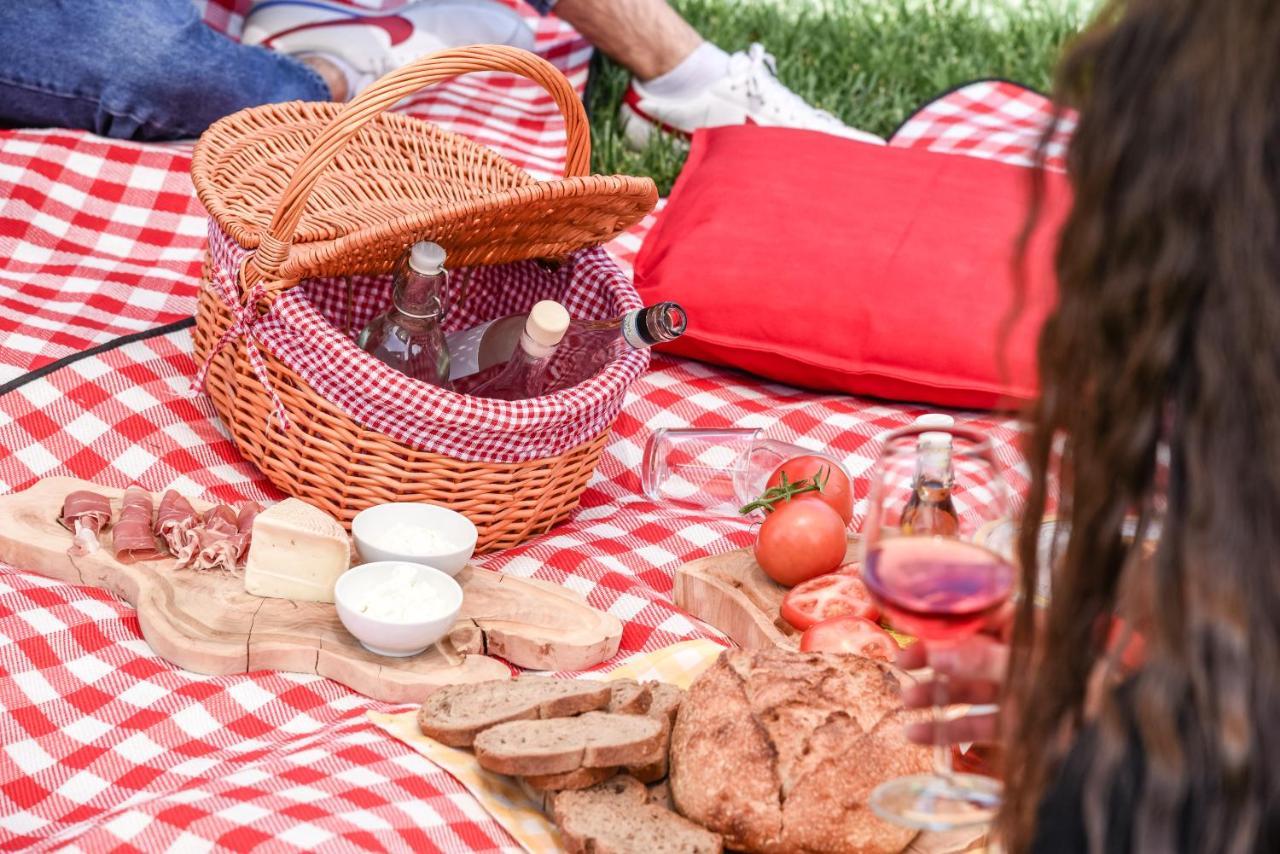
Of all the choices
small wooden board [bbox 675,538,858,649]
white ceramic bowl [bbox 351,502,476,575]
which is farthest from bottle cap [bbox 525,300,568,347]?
small wooden board [bbox 675,538,858,649]

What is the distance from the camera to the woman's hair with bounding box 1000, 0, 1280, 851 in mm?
704

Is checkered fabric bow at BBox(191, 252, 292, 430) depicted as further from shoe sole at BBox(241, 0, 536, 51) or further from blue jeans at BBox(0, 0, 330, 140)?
shoe sole at BBox(241, 0, 536, 51)

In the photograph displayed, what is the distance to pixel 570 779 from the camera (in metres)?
1.38

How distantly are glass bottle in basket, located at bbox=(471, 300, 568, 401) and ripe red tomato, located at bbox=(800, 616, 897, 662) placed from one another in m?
0.53

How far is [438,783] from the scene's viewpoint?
1435mm

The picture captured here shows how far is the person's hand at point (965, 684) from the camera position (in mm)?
1034

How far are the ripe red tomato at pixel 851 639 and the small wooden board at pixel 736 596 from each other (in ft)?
0.35

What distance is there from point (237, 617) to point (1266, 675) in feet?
4.19

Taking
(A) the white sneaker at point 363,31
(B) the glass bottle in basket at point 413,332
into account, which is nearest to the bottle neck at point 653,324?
(B) the glass bottle in basket at point 413,332

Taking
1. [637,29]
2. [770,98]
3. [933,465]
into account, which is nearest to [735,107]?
[770,98]

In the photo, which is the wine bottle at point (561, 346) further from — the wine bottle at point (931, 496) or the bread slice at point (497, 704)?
the wine bottle at point (931, 496)

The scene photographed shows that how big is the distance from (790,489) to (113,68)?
1.76 metres

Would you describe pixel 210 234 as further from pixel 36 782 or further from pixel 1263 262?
pixel 1263 262

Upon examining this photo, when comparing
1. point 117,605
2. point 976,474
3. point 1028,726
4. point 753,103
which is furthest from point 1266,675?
point 753,103
